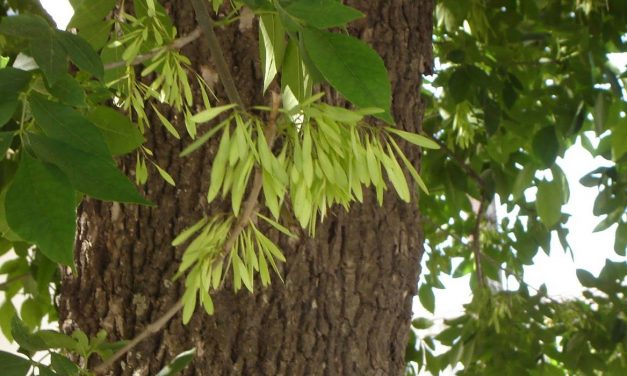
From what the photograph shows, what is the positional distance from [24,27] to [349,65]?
19 cm

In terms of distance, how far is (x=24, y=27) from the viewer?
559 millimetres

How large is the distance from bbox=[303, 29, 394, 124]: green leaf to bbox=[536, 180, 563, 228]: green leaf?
1.19 meters

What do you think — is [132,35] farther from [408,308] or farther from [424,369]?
[424,369]

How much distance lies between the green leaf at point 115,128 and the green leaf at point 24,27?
178 millimetres

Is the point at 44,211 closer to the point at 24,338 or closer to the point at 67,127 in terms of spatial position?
the point at 67,127

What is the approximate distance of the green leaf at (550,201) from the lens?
5.50 ft

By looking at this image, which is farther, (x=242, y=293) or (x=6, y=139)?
(x=242, y=293)

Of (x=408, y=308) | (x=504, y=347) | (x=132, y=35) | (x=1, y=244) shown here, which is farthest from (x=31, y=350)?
(x=504, y=347)

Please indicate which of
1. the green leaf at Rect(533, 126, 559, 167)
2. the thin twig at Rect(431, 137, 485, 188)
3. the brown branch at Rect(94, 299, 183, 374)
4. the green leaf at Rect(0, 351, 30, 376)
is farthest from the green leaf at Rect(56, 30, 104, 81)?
the thin twig at Rect(431, 137, 485, 188)

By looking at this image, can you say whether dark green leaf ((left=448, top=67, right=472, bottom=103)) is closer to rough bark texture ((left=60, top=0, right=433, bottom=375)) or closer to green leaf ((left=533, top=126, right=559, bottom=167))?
green leaf ((left=533, top=126, right=559, bottom=167))

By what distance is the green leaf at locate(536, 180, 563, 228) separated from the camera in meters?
1.68

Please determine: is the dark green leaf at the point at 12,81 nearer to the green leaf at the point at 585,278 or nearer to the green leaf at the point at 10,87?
the green leaf at the point at 10,87

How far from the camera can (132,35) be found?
0.71 meters

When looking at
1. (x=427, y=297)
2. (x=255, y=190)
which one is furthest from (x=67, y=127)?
(x=427, y=297)
